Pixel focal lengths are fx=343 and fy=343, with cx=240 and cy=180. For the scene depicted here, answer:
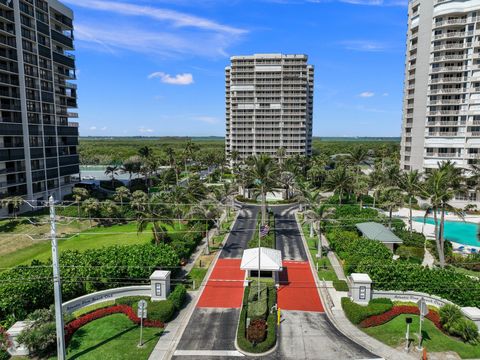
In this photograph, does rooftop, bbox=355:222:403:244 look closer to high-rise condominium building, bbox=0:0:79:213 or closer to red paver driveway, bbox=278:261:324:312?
red paver driveway, bbox=278:261:324:312

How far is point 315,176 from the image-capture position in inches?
3725

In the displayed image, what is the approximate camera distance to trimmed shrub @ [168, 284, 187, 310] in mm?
31056

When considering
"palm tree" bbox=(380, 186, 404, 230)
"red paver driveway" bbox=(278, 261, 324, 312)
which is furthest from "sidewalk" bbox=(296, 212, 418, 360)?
"palm tree" bbox=(380, 186, 404, 230)

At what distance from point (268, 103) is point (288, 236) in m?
89.4

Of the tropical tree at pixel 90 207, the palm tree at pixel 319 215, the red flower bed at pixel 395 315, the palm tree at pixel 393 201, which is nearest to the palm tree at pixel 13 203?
the tropical tree at pixel 90 207

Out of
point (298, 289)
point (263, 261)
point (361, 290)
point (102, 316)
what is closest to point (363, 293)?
point (361, 290)

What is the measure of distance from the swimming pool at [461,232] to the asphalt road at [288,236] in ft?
80.9

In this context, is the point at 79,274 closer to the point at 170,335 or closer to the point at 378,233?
the point at 170,335

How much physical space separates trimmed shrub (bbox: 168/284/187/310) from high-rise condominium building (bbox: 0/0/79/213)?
149 feet

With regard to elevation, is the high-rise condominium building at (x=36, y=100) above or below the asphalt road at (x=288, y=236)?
above

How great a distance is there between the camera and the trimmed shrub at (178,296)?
102ft

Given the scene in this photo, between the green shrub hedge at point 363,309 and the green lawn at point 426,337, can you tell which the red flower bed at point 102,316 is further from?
the green lawn at point 426,337

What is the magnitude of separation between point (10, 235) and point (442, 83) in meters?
89.5

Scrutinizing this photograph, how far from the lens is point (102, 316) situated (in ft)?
94.8
